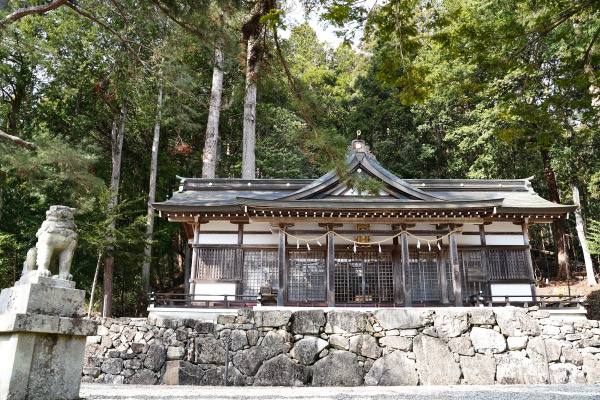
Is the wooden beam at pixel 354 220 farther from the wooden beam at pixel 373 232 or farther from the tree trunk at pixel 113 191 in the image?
the tree trunk at pixel 113 191

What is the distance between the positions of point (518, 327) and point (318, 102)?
799cm

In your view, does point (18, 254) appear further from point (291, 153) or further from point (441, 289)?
point (441, 289)

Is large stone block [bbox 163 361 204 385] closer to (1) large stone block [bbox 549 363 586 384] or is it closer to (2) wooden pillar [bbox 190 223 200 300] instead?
(2) wooden pillar [bbox 190 223 200 300]

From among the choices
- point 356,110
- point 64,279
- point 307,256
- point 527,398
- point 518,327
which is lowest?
point 527,398

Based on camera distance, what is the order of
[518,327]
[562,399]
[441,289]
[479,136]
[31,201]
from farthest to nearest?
[479,136] → [31,201] → [441,289] → [518,327] → [562,399]

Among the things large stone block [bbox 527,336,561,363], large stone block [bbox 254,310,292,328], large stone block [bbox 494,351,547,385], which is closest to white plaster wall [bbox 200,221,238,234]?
large stone block [bbox 254,310,292,328]

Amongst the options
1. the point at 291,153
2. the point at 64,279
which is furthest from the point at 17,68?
the point at 64,279

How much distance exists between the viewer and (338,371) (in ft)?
30.0

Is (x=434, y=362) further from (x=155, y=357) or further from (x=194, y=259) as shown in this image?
(x=194, y=259)

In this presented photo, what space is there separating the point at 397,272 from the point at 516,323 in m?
3.75

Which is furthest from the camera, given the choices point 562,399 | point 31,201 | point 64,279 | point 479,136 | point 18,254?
Answer: point 479,136

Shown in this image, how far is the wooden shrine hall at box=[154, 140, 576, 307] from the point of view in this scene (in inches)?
460

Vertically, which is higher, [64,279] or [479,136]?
[479,136]

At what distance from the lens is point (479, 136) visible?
2042 centimetres
